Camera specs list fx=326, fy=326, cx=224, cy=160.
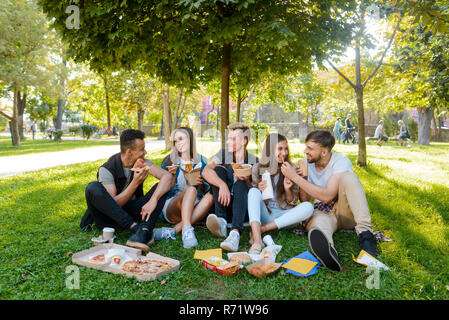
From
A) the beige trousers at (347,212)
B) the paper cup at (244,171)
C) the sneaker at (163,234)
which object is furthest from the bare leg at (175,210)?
the beige trousers at (347,212)

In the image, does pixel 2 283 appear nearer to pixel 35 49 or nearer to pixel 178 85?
pixel 178 85

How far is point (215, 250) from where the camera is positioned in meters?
3.40

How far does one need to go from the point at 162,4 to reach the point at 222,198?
282 centimetres

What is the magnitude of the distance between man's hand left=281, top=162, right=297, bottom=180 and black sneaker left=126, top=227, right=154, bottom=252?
5.51 feet

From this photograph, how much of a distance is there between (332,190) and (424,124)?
2092cm

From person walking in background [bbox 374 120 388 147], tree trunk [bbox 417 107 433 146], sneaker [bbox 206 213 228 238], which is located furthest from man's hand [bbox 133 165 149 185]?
tree trunk [bbox 417 107 433 146]

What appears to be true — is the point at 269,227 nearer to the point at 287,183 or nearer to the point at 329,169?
the point at 287,183

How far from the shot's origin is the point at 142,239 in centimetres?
353

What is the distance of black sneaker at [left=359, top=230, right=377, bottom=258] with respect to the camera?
330 cm

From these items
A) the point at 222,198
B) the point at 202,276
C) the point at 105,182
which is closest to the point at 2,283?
the point at 105,182

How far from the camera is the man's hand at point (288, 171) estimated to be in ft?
12.1

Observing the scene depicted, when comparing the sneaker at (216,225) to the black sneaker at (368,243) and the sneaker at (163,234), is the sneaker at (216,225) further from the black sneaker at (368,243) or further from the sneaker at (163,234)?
the black sneaker at (368,243)

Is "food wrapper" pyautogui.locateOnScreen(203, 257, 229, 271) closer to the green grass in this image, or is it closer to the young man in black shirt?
the young man in black shirt

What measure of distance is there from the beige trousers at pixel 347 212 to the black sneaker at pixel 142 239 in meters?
1.77
